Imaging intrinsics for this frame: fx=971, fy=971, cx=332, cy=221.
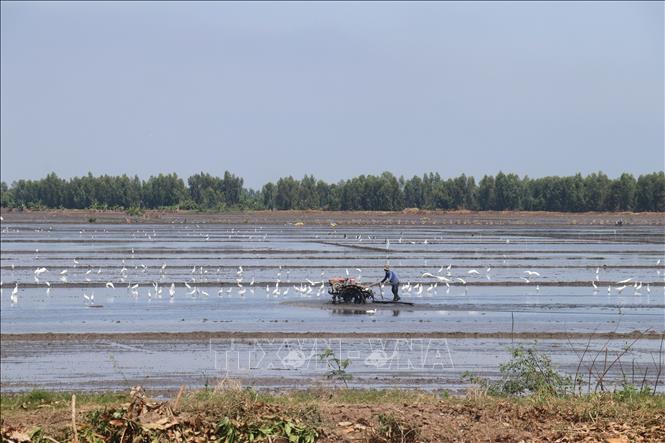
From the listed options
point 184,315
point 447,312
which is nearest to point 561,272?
point 447,312

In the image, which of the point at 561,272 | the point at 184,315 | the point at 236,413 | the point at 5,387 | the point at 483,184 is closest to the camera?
the point at 236,413

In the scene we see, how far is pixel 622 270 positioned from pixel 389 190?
11749 centimetres

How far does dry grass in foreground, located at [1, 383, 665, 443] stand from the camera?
27.8ft

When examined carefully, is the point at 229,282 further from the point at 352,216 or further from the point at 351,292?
the point at 352,216

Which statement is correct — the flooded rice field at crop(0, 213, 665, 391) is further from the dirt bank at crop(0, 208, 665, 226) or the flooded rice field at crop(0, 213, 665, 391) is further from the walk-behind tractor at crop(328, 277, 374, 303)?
the dirt bank at crop(0, 208, 665, 226)

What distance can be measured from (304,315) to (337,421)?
22401mm

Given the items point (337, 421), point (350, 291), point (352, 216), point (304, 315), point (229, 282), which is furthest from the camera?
point (352, 216)

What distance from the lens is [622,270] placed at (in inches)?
2014

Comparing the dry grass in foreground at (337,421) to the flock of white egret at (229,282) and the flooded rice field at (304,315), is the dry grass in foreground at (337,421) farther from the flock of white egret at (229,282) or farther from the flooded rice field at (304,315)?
the flock of white egret at (229,282)

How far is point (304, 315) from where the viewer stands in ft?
105

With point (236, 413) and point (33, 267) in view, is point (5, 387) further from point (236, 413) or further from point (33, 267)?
point (33, 267)

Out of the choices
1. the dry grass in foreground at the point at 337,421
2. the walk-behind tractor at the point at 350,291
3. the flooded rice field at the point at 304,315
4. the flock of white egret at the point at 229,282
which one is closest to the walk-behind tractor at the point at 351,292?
the walk-behind tractor at the point at 350,291

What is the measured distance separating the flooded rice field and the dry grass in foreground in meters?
2.37

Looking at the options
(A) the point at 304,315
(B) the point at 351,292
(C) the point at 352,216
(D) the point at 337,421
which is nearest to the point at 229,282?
(B) the point at 351,292
